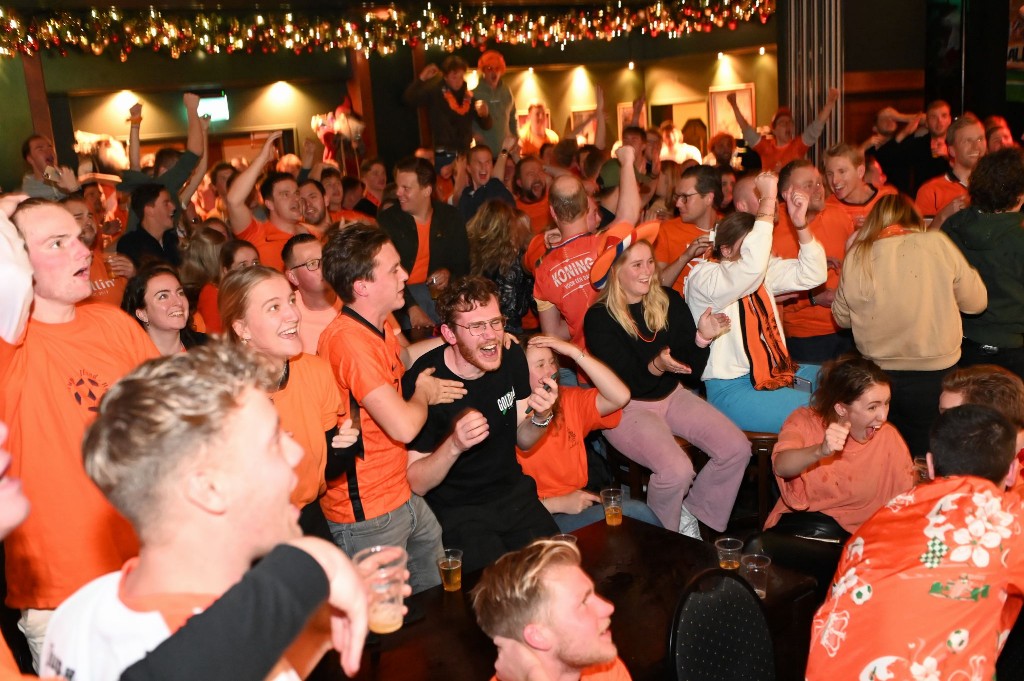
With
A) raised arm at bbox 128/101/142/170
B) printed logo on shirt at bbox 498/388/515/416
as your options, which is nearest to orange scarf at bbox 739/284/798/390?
printed logo on shirt at bbox 498/388/515/416

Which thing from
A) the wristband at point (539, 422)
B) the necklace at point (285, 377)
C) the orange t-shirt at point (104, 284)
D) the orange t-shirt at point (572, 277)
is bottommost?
the wristband at point (539, 422)

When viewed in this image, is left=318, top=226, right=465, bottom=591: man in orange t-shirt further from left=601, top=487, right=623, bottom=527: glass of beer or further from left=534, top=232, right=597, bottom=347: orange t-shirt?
left=534, top=232, right=597, bottom=347: orange t-shirt

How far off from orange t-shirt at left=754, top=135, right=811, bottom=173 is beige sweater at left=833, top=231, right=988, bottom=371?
4287 mm

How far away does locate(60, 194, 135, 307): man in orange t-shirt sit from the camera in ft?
13.8

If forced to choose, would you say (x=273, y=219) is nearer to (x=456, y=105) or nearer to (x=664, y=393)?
(x=664, y=393)

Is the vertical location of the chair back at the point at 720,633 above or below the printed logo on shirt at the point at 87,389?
below

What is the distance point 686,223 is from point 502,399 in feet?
7.77

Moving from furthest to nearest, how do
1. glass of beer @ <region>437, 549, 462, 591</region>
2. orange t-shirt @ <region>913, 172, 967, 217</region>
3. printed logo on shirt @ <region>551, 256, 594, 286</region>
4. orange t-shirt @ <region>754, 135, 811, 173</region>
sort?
orange t-shirt @ <region>754, 135, 811, 173</region>
orange t-shirt @ <region>913, 172, 967, 217</region>
printed logo on shirt @ <region>551, 256, 594, 286</region>
glass of beer @ <region>437, 549, 462, 591</region>

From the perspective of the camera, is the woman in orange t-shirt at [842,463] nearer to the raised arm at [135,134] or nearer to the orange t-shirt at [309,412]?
the orange t-shirt at [309,412]

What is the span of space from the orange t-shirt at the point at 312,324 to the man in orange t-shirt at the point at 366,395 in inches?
27.9

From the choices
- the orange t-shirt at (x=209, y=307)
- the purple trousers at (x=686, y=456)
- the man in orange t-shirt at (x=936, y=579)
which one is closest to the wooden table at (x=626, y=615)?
the man in orange t-shirt at (x=936, y=579)

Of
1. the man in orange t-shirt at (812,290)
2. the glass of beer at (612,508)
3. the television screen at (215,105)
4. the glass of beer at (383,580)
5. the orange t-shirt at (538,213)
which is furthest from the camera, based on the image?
the television screen at (215,105)

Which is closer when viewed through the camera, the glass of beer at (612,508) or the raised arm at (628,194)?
the glass of beer at (612,508)

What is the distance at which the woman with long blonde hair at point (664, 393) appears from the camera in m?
3.93
